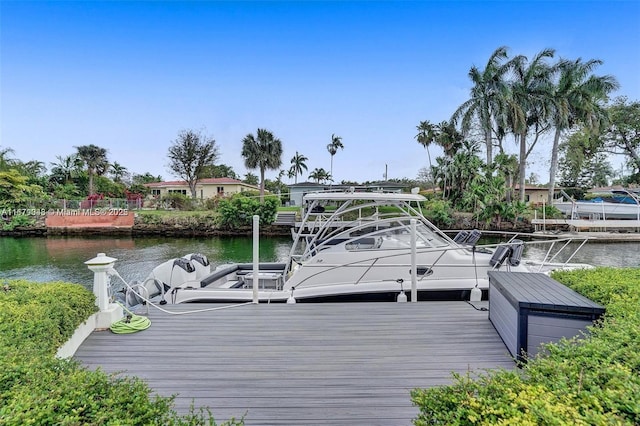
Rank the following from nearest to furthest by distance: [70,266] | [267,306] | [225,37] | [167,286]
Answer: [267,306] < [167,286] < [70,266] < [225,37]

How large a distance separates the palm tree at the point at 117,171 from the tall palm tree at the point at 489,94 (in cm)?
4918

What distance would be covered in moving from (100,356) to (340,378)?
7.36ft

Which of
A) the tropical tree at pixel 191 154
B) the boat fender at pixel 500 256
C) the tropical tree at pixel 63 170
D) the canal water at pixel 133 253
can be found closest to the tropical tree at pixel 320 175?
the tropical tree at pixel 191 154

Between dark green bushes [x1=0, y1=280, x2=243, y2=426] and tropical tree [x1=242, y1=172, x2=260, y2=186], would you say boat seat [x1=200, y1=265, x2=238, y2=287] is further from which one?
tropical tree [x1=242, y1=172, x2=260, y2=186]

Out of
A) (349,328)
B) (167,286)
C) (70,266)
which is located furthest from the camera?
(70,266)

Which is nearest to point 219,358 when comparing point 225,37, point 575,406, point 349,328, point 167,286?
point 349,328

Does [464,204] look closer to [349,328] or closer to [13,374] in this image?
[349,328]

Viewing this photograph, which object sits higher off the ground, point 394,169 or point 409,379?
point 394,169

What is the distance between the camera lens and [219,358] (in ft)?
9.70

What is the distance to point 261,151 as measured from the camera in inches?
1439

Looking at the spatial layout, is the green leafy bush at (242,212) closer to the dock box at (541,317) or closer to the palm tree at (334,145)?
the dock box at (541,317)

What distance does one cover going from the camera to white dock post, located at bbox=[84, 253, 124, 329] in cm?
355

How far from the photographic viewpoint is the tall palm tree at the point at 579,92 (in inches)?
934

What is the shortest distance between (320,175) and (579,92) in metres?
36.3
